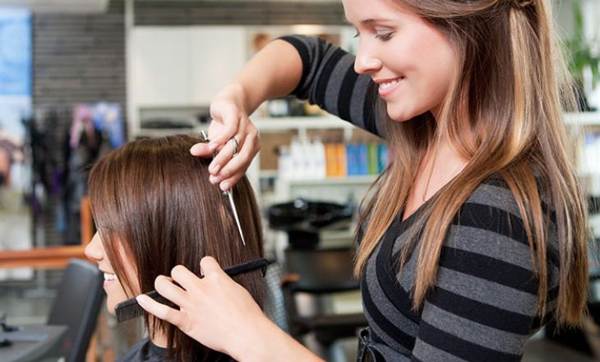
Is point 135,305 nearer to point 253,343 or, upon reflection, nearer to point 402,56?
point 253,343

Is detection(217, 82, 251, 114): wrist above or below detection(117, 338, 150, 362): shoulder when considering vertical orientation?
above

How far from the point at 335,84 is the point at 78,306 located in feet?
4.78

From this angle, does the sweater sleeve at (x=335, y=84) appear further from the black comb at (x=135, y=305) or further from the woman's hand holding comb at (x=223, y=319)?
the woman's hand holding comb at (x=223, y=319)

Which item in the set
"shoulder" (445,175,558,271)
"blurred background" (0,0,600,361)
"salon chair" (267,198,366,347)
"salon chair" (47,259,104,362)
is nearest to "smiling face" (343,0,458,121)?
"shoulder" (445,175,558,271)

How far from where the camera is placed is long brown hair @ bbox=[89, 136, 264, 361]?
127 cm

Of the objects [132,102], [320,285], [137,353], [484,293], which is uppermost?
[132,102]

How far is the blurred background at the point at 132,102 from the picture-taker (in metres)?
5.36

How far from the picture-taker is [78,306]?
2.44 meters

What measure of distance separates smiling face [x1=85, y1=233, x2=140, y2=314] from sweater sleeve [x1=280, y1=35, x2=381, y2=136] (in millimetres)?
448

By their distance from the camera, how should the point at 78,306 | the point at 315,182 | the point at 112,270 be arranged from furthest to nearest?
1. the point at 315,182
2. the point at 78,306
3. the point at 112,270

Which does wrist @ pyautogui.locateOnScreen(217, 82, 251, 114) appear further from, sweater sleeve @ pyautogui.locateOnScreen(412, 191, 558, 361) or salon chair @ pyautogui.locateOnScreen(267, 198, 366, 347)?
salon chair @ pyautogui.locateOnScreen(267, 198, 366, 347)

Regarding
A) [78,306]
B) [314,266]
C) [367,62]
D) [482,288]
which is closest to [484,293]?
[482,288]

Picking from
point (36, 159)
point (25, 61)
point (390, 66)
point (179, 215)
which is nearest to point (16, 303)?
point (36, 159)

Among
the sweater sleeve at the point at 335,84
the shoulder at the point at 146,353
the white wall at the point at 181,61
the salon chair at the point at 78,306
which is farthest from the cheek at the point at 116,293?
the white wall at the point at 181,61
